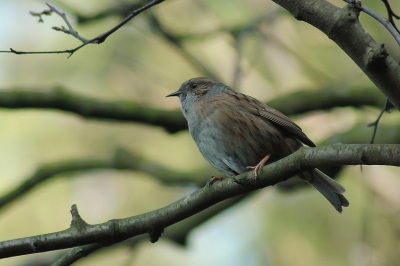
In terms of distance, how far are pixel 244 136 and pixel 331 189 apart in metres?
1.06

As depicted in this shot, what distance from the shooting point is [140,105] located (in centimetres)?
715

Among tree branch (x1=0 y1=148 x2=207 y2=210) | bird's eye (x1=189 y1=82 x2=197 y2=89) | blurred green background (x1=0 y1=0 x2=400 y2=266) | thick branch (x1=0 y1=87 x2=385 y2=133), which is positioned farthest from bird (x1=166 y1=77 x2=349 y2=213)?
blurred green background (x1=0 y1=0 x2=400 y2=266)

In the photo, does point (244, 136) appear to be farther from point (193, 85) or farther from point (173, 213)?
point (193, 85)

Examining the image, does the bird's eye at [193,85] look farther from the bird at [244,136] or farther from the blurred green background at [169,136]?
the blurred green background at [169,136]

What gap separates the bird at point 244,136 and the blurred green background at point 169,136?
2747 millimetres

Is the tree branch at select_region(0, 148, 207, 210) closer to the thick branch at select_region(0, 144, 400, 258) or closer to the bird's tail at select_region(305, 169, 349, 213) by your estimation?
the bird's tail at select_region(305, 169, 349, 213)

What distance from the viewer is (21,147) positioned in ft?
32.8

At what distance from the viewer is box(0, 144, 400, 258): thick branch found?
12.3 feet

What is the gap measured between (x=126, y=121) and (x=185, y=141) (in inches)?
129

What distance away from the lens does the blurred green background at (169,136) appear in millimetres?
8883

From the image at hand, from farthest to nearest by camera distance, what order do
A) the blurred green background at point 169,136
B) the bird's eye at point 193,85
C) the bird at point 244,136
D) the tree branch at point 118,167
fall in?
the blurred green background at point 169,136, the tree branch at point 118,167, the bird's eye at point 193,85, the bird at point 244,136

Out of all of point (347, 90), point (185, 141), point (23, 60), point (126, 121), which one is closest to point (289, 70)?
point (185, 141)

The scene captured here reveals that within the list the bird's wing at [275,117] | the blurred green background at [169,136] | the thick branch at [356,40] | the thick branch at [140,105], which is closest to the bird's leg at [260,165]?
the bird's wing at [275,117]

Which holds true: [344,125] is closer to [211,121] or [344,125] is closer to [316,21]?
[211,121]
